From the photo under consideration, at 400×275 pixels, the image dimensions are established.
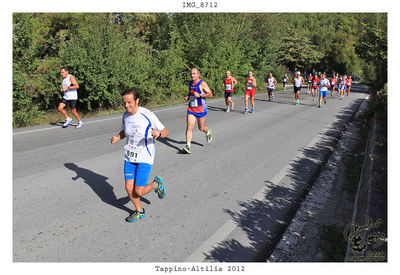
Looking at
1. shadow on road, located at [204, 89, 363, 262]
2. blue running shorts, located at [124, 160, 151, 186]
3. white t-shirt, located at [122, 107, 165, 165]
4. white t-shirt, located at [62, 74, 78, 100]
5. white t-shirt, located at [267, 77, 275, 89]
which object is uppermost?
Result: white t-shirt, located at [267, 77, 275, 89]

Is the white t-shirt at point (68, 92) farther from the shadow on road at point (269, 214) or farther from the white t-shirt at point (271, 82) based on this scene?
the white t-shirt at point (271, 82)

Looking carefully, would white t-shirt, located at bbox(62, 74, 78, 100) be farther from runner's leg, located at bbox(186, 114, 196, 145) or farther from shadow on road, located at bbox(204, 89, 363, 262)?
shadow on road, located at bbox(204, 89, 363, 262)

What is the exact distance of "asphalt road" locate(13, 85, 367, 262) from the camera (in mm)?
3527

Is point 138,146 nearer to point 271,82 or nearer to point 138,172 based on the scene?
point 138,172

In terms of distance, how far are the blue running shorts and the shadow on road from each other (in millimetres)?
1281

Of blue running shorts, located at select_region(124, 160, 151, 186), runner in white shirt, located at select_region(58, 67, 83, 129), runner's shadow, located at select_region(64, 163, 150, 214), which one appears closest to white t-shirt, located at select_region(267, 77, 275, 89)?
→ runner in white shirt, located at select_region(58, 67, 83, 129)

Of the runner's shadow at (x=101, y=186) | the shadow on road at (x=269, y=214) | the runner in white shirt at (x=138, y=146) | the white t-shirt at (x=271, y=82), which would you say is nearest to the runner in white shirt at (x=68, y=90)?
the runner's shadow at (x=101, y=186)

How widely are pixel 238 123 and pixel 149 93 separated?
6.15 meters

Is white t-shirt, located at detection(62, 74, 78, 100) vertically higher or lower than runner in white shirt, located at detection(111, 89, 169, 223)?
higher

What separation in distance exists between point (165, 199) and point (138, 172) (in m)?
0.96

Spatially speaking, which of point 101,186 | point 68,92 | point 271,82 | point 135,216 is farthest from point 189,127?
point 271,82

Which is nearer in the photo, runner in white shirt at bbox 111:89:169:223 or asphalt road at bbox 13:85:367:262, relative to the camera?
asphalt road at bbox 13:85:367:262

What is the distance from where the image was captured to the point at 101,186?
Result: 5.16 meters

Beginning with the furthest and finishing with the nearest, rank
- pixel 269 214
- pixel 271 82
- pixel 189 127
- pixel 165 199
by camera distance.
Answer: pixel 271 82
pixel 189 127
pixel 165 199
pixel 269 214
